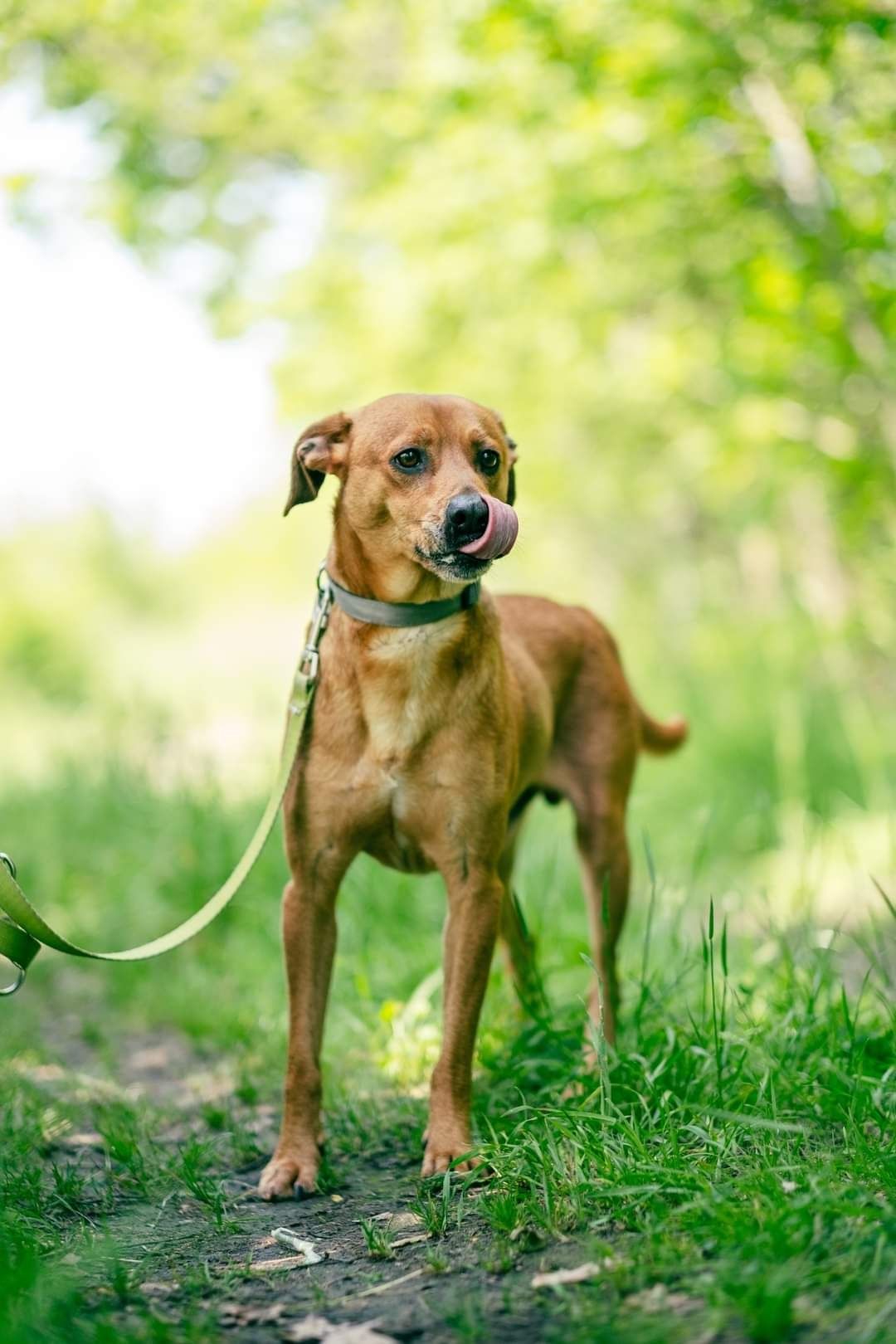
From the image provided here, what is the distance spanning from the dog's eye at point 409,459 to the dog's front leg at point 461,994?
3.29 feet

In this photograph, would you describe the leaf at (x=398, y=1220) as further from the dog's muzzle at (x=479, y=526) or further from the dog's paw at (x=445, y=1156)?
the dog's muzzle at (x=479, y=526)

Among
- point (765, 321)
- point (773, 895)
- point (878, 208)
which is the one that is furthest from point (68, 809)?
point (878, 208)

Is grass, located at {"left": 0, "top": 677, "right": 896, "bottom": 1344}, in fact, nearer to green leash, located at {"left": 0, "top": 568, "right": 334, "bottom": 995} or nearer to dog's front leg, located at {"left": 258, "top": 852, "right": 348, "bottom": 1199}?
dog's front leg, located at {"left": 258, "top": 852, "right": 348, "bottom": 1199}

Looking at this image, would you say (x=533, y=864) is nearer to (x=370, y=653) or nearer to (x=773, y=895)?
(x=773, y=895)

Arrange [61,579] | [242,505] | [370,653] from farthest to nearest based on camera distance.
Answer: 1. [242,505]
2. [61,579]
3. [370,653]

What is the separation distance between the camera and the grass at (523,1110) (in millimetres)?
2264

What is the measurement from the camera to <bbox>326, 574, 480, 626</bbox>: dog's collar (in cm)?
328

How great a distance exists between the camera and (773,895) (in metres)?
5.76

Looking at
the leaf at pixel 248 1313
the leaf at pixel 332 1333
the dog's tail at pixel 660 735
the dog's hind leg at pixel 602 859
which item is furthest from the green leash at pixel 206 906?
the dog's tail at pixel 660 735

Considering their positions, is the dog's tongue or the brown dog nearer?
the dog's tongue

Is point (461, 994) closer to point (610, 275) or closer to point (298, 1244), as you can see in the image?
point (298, 1244)

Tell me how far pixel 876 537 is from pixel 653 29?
309 centimetres

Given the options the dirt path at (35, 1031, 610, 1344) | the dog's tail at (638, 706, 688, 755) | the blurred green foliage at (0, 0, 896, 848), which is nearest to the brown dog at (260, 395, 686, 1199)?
the dirt path at (35, 1031, 610, 1344)

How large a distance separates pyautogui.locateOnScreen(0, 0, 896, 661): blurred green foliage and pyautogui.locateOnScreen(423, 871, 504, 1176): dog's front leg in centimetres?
321
